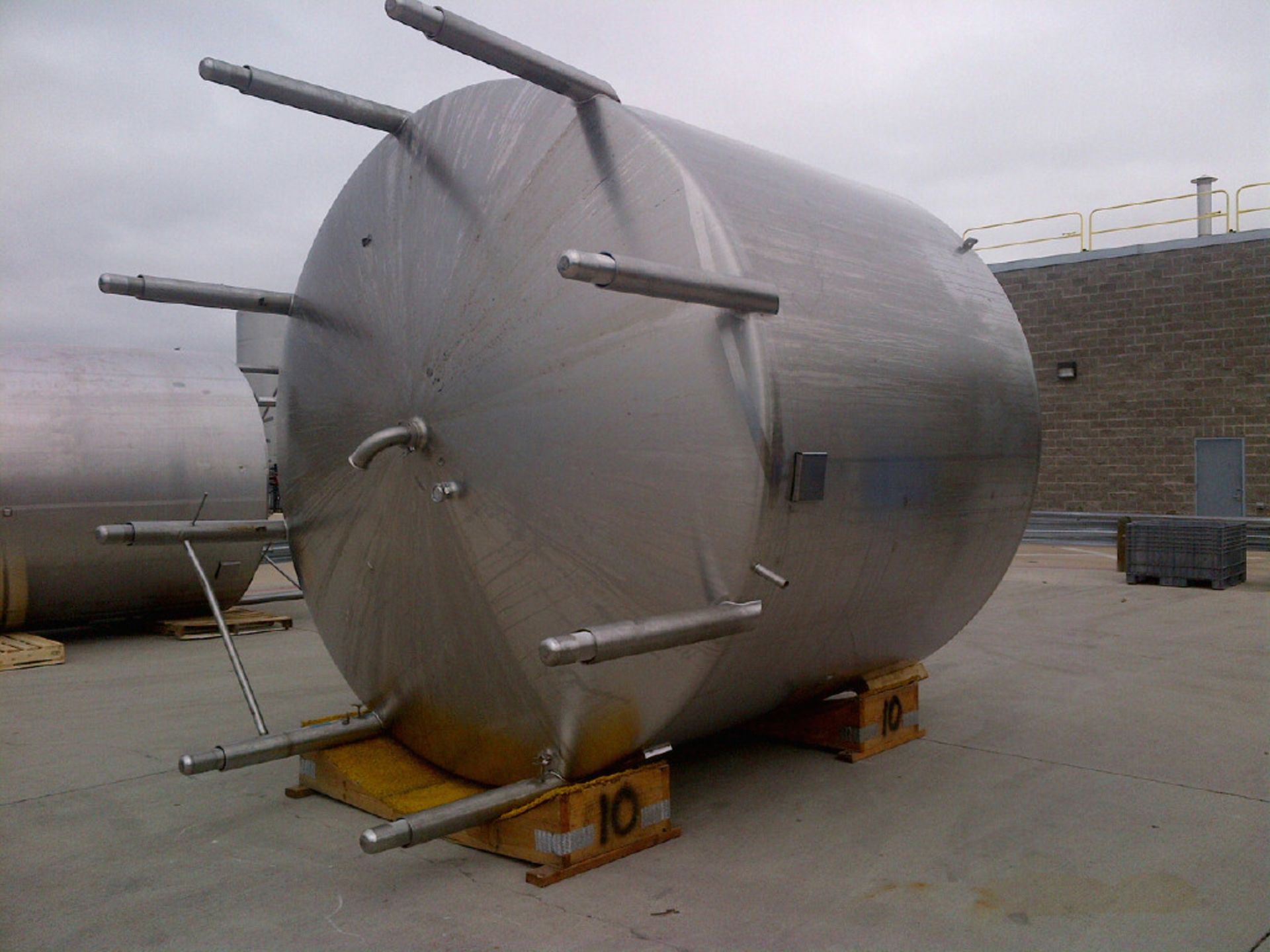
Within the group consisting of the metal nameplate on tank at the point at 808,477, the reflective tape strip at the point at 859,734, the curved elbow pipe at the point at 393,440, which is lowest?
the reflective tape strip at the point at 859,734

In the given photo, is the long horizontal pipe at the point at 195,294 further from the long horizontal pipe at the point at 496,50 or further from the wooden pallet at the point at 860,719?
the wooden pallet at the point at 860,719

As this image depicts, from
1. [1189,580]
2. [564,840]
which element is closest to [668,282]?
[564,840]

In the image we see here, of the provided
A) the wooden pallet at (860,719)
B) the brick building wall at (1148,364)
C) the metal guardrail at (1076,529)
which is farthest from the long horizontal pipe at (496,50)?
the brick building wall at (1148,364)

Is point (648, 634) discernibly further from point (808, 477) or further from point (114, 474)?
point (114, 474)

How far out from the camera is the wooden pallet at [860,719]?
4566 millimetres

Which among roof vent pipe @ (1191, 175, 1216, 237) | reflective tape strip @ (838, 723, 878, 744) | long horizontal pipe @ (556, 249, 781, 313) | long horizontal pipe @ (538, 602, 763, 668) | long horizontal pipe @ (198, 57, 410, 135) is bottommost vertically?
reflective tape strip @ (838, 723, 878, 744)

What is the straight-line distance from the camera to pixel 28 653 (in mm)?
7043

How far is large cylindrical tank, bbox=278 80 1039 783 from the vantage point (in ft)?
9.95

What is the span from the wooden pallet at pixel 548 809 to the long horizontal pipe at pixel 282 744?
0.09m

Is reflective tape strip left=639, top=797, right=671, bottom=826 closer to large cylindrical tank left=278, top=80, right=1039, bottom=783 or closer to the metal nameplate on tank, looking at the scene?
large cylindrical tank left=278, top=80, right=1039, bottom=783

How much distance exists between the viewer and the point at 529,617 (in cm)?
328

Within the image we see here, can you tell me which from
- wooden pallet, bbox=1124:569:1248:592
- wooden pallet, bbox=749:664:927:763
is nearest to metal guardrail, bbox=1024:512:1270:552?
wooden pallet, bbox=1124:569:1248:592

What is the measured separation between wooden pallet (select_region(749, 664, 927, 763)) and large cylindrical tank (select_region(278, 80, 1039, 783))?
39 centimetres

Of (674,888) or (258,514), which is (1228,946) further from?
(258,514)
